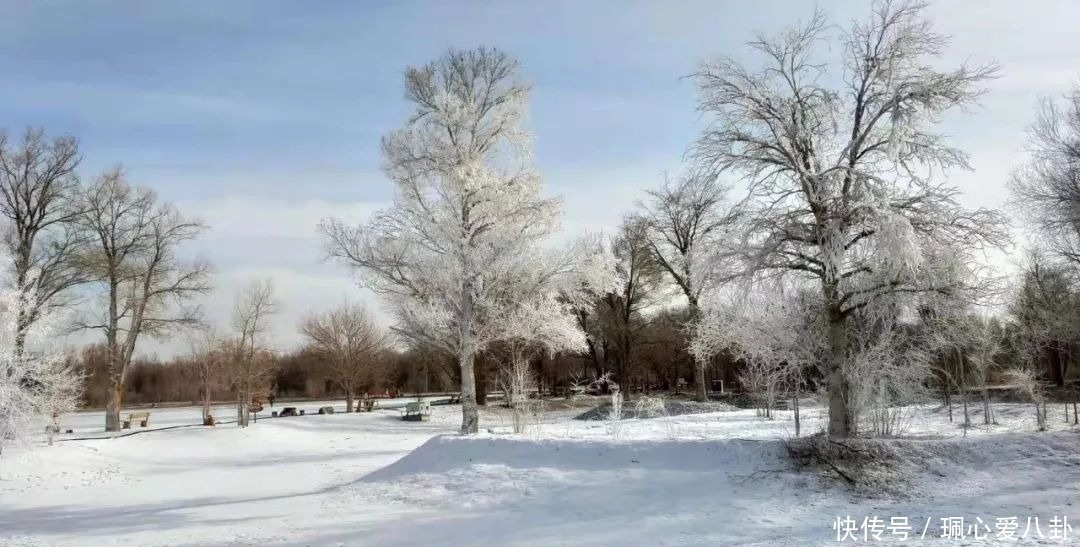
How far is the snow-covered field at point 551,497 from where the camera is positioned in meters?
9.10

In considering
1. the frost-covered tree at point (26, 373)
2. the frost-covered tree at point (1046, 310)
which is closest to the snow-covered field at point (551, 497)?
the frost-covered tree at point (26, 373)

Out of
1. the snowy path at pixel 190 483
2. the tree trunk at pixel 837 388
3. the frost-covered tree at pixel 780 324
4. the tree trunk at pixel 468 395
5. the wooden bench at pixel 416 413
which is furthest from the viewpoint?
the wooden bench at pixel 416 413

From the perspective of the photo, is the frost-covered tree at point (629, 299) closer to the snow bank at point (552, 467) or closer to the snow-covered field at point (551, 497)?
the snow-covered field at point (551, 497)

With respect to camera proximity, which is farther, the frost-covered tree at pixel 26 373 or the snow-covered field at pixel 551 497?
the frost-covered tree at pixel 26 373

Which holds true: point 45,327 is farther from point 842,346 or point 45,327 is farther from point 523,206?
point 842,346

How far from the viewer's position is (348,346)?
38.5m

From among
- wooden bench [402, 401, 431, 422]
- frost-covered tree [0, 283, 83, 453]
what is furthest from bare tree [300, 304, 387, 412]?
frost-covered tree [0, 283, 83, 453]

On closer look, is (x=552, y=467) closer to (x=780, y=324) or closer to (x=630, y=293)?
(x=780, y=324)

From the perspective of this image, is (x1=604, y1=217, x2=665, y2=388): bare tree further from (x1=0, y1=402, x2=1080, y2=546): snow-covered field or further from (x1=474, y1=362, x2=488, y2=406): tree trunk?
(x1=0, y1=402, x2=1080, y2=546): snow-covered field

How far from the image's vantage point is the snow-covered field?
9.10m

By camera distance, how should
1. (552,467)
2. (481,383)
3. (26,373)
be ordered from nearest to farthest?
(552,467) < (26,373) < (481,383)

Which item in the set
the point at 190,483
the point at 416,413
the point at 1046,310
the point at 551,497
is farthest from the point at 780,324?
the point at 1046,310

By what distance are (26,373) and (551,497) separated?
13437 mm

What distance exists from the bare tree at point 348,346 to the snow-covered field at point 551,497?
2186 cm
